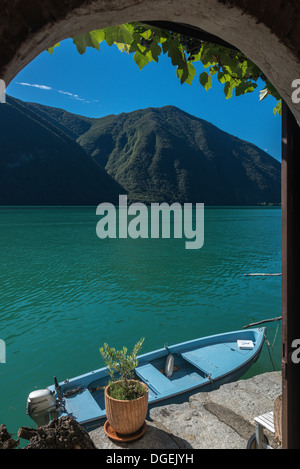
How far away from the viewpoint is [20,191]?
11269 centimetres

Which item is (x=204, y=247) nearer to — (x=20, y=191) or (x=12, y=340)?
(x=12, y=340)

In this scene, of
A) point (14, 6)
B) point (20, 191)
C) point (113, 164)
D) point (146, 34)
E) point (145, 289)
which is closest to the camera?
point (14, 6)

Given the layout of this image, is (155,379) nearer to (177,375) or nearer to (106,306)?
(177,375)

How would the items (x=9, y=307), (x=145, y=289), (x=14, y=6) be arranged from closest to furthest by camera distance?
(x=14, y=6) → (x=9, y=307) → (x=145, y=289)

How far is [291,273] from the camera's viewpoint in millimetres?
1893

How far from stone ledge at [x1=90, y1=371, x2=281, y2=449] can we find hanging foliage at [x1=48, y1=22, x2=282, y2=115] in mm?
3592

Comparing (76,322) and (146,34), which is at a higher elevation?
(146,34)

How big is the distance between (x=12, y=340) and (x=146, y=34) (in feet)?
45.2

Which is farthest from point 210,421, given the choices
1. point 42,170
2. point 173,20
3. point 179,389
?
point 42,170

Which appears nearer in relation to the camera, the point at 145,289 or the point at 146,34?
the point at 146,34

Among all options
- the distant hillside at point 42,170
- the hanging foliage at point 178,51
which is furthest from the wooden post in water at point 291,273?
the distant hillside at point 42,170

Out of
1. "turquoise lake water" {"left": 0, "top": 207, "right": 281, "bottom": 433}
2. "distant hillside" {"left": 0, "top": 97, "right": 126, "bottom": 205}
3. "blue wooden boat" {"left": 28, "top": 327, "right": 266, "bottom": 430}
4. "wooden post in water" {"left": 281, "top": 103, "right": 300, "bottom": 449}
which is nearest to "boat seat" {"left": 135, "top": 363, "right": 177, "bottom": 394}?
"blue wooden boat" {"left": 28, "top": 327, "right": 266, "bottom": 430}

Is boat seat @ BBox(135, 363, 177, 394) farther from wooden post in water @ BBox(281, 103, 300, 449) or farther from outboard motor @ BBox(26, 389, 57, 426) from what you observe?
wooden post in water @ BBox(281, 103, 300, 449)
